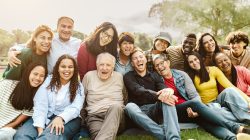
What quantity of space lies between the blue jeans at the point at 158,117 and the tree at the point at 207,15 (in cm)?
2445

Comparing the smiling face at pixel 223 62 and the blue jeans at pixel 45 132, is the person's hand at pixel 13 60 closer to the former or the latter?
the blue jeans at pixel 45 132

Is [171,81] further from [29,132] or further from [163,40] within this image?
[29,132]

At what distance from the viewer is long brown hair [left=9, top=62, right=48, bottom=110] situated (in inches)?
225

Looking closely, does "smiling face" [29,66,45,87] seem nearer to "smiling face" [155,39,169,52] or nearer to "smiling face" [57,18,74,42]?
"smiling face" [57,18,74,42]

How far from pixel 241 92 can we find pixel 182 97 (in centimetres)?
126

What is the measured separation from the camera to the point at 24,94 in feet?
18.8

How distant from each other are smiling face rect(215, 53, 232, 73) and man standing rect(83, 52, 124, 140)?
2.35 m

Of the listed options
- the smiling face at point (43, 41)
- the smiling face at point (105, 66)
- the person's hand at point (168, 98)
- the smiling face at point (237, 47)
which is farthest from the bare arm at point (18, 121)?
the smiling face at point (237, 47)

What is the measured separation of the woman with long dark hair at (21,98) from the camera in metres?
5.70

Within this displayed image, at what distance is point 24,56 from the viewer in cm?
602

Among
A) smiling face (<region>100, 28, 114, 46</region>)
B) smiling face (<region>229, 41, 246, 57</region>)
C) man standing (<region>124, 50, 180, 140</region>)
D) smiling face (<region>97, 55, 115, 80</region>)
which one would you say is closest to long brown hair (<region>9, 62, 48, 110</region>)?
smiling face (<region>97, 55, 115, 80</region>)

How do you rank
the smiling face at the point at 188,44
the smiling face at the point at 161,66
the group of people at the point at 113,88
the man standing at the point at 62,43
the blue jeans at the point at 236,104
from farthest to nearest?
the smiling face at the point at 188,44 → the man standing at the point at 62,43 → the smiling face at the point at 161,66 → the blue jeans at the point at 236,104 → the group of people at the point at 113,88

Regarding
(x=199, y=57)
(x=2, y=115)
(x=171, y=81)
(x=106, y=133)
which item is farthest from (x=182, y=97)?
(x=2, y=115)

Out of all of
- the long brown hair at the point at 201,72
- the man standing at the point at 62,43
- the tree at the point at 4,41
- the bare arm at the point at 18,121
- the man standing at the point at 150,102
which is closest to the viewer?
the man standing at the point at 150,102
